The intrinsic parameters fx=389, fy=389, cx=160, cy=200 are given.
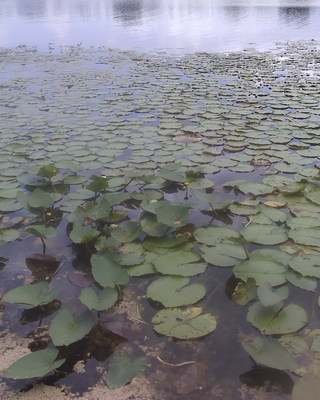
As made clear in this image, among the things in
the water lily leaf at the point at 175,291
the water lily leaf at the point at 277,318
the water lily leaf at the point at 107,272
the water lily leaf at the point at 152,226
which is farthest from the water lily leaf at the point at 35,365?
the water lily leaf at the point at 152,226

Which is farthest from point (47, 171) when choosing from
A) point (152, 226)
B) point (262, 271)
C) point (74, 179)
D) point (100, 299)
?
point (262, 271)

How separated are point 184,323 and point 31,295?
0.60 meters

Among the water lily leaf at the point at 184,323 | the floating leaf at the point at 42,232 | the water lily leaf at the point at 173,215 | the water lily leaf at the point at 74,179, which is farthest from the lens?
the water lily leaf at the point at 74,179

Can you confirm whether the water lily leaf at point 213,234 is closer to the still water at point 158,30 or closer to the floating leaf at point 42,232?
the floating leaf at point 42,232

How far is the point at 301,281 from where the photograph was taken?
1601 mm

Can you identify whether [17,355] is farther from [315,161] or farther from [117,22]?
[117,22]

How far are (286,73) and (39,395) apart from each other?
5829 millimetres

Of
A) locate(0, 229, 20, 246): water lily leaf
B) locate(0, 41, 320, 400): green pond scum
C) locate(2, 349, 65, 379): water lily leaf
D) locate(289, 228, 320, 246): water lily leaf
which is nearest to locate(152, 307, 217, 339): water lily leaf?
locate(0, 41, 320, 400): green pond scum

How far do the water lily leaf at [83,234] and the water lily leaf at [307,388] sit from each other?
1.08 metres

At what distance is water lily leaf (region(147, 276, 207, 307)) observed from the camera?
60.9 inches

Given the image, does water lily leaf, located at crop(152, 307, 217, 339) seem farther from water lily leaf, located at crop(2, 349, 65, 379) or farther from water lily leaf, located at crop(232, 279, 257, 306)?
water lily leaf, located at crop(2, 349, 65, 379)

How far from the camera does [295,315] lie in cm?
145

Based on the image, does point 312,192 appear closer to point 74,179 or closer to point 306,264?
point 306,264

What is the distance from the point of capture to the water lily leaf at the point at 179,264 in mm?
1704
